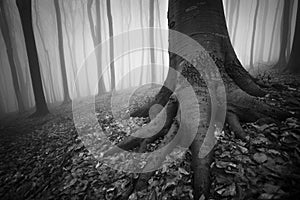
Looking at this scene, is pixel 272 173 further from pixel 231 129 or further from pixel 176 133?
pixel 176 133

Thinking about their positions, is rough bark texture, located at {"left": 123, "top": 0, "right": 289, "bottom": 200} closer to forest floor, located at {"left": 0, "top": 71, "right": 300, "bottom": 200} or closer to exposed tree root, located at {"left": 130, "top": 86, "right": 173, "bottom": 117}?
exposed tree root, located at {"left": 130, "top": 86, "right": 173, "bottom": 117}

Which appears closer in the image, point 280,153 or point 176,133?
point 280,153

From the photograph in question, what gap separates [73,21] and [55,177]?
84.0 ft

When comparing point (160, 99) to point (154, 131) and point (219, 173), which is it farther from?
point (219, 173)

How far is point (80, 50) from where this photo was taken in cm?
3525

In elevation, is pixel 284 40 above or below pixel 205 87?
above

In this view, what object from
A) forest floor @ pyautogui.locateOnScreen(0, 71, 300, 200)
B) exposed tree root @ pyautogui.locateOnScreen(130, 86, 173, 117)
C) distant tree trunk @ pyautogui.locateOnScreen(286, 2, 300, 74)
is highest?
distant tree trunk @ pyautogui.locateOnScreen(286, 2, 300, 74)

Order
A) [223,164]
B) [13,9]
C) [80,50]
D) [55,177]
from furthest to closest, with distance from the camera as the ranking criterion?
[80,50]
[13,9]
[55,177]
[223,164]

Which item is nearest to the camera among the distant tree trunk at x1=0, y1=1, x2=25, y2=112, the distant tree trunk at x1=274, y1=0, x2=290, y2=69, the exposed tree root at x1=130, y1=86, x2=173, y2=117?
the exposed tree root at x1=130, y1=86, x2=173, y2=117

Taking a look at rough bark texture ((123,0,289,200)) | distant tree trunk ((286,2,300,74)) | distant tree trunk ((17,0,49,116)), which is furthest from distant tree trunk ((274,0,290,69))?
distant tree trunk ((17,0,49,116))

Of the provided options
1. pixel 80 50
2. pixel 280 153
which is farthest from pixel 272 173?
pixel 80 50

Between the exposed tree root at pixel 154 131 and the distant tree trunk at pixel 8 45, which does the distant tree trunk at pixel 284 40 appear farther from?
the distant tree trunk at pixel 8 45

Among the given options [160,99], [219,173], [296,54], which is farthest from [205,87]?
[296,54]

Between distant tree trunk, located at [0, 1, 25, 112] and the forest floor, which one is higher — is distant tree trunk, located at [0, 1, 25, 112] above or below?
above
